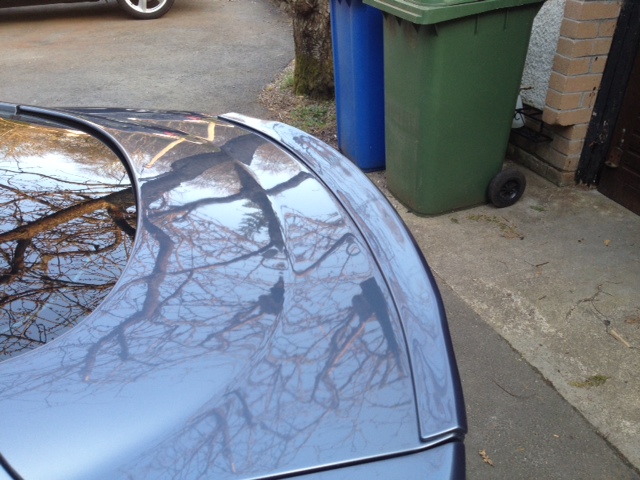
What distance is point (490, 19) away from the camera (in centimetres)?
317

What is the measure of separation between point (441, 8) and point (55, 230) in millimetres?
2310

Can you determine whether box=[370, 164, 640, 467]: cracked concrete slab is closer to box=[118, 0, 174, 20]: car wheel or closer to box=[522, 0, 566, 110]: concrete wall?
box=[522, 0, 566, 110]: concrete wall

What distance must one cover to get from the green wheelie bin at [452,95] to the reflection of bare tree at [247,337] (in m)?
1.94

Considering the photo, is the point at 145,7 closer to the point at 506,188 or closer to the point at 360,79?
the point at 360,79

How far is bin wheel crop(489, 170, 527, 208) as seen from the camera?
3.73 metres

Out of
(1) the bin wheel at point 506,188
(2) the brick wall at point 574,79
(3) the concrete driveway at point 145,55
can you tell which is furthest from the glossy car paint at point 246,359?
(3) the concrete driveway at point 145,55

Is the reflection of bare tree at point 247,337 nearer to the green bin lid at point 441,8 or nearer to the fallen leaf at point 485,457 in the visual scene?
the fallen leaf at point 485,457

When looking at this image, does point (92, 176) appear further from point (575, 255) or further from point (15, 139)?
point (575, 255)

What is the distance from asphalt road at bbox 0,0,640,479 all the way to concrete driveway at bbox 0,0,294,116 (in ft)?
0.04

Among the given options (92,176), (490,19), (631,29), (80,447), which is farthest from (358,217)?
(631,29)

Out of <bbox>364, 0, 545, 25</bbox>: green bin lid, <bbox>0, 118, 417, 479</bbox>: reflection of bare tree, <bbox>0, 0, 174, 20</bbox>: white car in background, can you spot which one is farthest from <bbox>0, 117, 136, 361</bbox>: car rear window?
<bbox>0, 0, 174, 20</bbox>: white car in background

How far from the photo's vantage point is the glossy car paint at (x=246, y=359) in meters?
0.96

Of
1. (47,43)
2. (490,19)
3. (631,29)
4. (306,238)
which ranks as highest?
(306,238)

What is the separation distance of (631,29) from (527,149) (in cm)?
104
